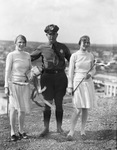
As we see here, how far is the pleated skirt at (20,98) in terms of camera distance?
235 cm

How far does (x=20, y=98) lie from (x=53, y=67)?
1.13 ft

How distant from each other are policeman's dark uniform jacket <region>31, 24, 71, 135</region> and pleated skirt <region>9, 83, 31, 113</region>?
5.0 inches

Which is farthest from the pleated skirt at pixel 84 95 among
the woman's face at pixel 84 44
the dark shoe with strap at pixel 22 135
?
the dark shoe with strap at pixel 22 135

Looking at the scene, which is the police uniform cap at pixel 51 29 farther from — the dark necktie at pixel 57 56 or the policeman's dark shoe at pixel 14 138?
the policeman's dark shoe at pixel 14 138

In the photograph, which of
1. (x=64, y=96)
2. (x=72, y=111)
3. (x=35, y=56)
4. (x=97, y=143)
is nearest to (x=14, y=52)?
(x=35, y=56)

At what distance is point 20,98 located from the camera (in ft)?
7.79

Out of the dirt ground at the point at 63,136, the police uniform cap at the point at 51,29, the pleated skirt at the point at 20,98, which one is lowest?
the dirt ground at the point at 63,136

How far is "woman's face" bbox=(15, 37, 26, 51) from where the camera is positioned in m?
2.28

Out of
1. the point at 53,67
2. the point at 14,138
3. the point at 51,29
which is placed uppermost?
the point at 51,29

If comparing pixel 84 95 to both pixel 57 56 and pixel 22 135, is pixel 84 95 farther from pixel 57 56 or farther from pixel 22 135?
pixel 22 135

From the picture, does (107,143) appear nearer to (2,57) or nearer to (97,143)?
(97,143)

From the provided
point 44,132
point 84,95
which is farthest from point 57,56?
point 44,132

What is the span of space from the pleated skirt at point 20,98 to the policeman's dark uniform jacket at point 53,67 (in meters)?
0.13

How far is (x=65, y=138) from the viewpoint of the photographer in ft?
8.11
